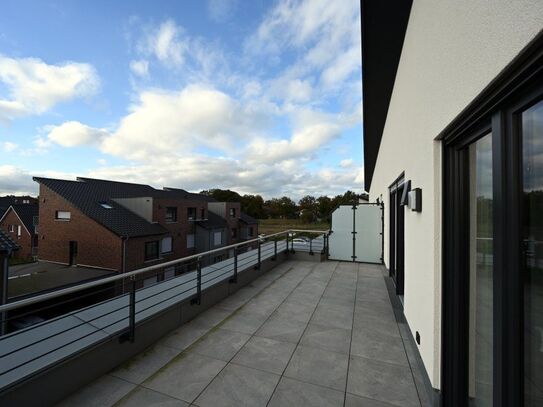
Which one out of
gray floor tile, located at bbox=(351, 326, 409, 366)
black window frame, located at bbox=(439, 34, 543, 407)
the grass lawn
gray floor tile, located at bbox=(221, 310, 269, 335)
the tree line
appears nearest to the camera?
black window frame, located at bbox=(439, 34, 543, 407)

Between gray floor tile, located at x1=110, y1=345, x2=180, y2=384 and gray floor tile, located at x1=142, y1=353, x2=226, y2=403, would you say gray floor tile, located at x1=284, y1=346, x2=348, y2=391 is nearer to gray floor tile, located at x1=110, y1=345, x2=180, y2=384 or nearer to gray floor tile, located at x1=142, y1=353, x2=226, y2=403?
gray floor tile, located at x1=142, y1=353, x2=226, y2=403

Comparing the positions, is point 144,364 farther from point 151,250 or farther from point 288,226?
point 288,226

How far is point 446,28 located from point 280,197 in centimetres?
6119

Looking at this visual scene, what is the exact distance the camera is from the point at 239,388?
7.06 ft

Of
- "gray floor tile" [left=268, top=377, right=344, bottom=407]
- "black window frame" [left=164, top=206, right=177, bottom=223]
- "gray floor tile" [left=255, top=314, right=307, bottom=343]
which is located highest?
"black window frame" [left=164, top=206, right=177, bottom=223]

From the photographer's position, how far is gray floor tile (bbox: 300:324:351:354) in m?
2.84

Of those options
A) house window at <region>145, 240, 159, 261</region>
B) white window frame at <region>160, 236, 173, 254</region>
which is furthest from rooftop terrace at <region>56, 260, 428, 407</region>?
white window frame at <region>160, 236, 173, 254</region>

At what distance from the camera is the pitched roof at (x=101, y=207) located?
1669 cm

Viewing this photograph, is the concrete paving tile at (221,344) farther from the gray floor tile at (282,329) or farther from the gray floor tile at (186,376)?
the gray floor tile at (282,329)

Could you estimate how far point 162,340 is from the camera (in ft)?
9.62

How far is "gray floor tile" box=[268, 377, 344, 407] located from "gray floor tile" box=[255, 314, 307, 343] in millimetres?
766

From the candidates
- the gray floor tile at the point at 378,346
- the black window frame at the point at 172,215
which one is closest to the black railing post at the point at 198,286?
the gray floor tile at the point at 378,346

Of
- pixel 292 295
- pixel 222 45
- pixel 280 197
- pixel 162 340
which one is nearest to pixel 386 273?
pixel 292 295

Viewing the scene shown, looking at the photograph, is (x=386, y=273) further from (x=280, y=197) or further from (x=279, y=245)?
(x=280, y=197)
